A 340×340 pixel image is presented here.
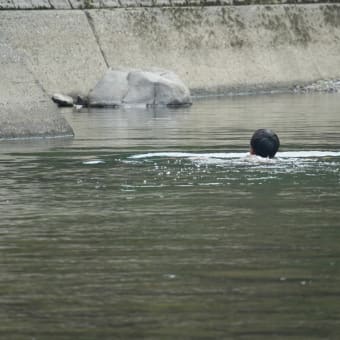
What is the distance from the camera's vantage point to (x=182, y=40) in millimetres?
36031

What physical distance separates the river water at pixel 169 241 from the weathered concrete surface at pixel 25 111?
1944mm

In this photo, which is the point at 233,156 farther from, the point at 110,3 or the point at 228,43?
the point at 228,43

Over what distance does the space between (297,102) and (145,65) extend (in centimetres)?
488

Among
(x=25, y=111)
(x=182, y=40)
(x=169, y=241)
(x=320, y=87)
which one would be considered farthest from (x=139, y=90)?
(x=169, y=241)

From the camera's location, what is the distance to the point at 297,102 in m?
30.6

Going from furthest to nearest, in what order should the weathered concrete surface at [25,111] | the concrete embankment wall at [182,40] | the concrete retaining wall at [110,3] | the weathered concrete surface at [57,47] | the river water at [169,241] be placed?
1. the concrete retaining wall at [110,3]
2. the concrete embankment wall at [182,40]
3. the weathered concrete surface at [57,47]
4. the weathered concrete surface at [25,111]
5. the river water at [169,241]

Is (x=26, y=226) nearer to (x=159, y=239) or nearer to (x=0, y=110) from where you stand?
(x=159, y=239)

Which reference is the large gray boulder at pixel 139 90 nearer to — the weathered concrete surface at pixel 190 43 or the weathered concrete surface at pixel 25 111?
the weathered concrete surface at pixel 190 43

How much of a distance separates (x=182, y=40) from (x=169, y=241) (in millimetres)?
26628

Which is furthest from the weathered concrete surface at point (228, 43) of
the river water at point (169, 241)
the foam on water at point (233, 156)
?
the foam on water at point (233, 156)

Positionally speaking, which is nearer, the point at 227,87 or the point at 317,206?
the point at 317,206

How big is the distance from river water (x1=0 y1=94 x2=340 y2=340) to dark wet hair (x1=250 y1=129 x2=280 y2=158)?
25 cm

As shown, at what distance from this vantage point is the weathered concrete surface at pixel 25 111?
20.3 meters

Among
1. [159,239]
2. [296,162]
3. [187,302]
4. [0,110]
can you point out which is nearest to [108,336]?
[187,302]
